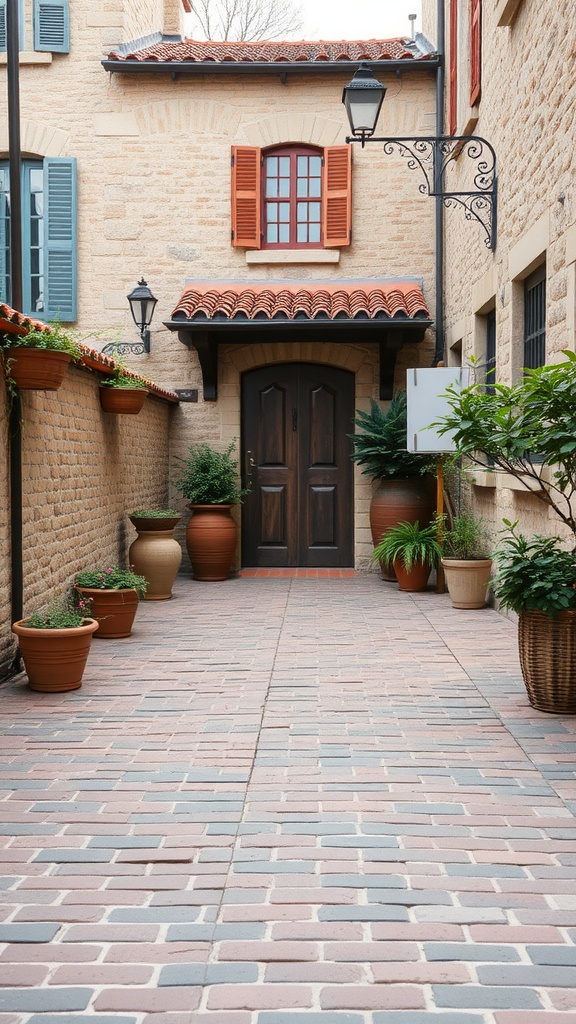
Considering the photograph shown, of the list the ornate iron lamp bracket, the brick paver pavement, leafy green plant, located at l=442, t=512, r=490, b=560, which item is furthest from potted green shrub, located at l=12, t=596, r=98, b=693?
the ornate iron lamp bracket

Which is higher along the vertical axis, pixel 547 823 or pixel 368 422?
pixel 368 422

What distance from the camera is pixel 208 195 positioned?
39.4ft

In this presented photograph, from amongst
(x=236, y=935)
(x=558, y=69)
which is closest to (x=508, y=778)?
(x=236, y=935)

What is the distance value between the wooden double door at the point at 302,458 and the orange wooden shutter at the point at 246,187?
1789 millimetres

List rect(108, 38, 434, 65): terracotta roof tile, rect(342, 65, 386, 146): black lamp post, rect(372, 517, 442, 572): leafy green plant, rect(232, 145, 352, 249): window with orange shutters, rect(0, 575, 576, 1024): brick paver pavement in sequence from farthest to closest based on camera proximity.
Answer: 1. rect(232, 145, 352, 249): window with orange shutters
2. rect(108, 38, 434, 65): terracotta roof tile
3. rect(372, 517, 442, 572): leafy green plant
4. rect(342, 65, 386, 146): black lamp post
5. rect(0, 575, 576, 1024): brick paver pavement

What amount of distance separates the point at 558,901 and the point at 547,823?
0.65m

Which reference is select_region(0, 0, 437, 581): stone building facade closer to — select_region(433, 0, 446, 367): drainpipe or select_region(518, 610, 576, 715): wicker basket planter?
select_region(433, 0, 446, 367): drainpipe

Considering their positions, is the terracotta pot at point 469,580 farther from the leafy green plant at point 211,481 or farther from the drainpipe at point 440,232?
the drainpipe at point 440,232

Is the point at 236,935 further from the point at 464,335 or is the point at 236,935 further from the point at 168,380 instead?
the point at 168,380

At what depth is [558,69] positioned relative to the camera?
637 cm

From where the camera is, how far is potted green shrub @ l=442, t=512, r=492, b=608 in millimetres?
8898

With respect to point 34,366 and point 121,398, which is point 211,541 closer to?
point 121,398

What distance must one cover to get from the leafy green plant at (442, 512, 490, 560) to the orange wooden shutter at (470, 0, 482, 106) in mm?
4024

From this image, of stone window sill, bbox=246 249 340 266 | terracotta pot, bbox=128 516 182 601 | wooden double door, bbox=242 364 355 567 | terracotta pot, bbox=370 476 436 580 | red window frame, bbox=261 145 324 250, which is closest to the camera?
terracotta pot, bbox=128 516 182 601
